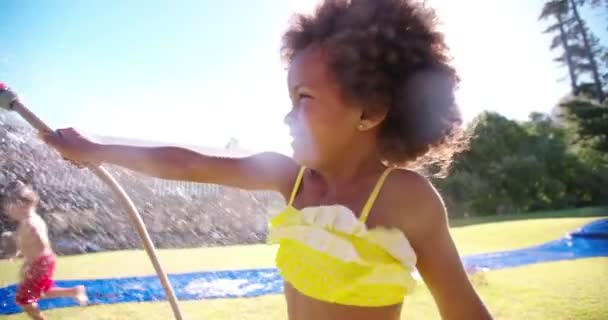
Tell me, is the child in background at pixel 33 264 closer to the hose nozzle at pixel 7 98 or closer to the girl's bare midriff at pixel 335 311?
the hose nozzle at pixel 7 98

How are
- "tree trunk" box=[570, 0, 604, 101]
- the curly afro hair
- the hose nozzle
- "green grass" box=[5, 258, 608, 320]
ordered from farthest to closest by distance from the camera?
"tree trunk" box=[570, 0, 604, 101]
"green grass" box=[5, 258, 608, 320]
the hose nozzle
the curly afro hair

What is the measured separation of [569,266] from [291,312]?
7180 millimetres

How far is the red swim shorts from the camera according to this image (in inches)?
191

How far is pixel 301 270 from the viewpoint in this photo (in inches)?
51.3

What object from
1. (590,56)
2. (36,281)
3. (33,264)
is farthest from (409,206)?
(590,56)

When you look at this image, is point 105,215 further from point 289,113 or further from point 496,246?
point 289,113

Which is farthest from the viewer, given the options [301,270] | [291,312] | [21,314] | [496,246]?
[496,246]

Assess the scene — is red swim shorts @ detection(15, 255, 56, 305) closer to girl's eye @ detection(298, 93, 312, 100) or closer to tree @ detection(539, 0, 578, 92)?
girl's eye @ detection(298, 93, 312, 100)

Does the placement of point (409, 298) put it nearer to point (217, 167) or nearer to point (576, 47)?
point (217, 167)

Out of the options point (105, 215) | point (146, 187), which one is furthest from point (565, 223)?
point (105, 215)

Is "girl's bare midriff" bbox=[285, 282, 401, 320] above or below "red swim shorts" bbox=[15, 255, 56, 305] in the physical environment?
above

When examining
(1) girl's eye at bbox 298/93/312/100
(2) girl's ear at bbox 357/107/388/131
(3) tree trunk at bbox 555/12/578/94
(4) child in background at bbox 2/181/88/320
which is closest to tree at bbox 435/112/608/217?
(3) tree trunk at bbox 555/12/578/94

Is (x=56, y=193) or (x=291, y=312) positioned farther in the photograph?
(x=56, y=193)

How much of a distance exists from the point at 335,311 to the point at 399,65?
666 mm
